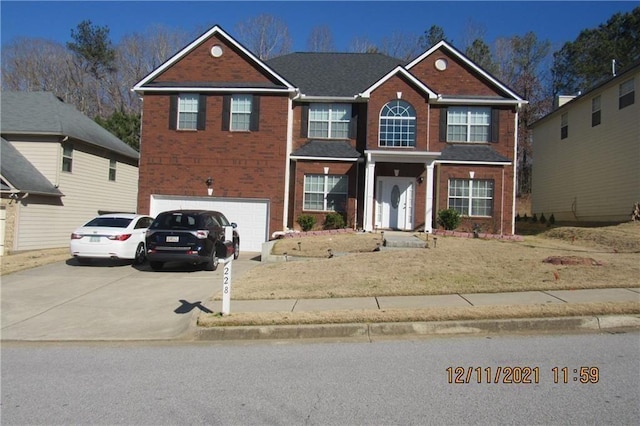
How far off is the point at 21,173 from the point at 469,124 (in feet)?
60.8

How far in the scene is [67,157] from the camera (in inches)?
851

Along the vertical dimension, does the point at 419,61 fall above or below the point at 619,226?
above

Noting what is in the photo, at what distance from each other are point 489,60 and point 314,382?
41991 millimetres

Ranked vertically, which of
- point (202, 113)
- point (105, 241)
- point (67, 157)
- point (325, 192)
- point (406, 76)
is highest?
point (406, 76)

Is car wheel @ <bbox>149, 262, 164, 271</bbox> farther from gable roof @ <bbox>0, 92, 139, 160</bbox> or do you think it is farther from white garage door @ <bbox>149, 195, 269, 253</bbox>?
gable roof @ <bbox>0, 92, 139, 160</bbox>

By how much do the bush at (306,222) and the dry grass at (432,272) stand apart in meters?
4.01

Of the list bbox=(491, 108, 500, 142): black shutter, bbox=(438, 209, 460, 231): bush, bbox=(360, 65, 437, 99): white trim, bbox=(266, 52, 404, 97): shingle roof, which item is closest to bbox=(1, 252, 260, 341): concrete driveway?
bbox=(438, 209, 460, 231): bush

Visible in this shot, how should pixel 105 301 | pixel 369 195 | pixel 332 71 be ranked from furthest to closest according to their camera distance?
pixel 332 71, pixel 369 195, pixel 105 301

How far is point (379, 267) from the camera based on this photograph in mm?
11328

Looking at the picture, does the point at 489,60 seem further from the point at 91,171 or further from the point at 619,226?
the point at 91,171

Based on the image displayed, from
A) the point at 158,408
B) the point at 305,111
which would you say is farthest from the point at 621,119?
the point at 158,408

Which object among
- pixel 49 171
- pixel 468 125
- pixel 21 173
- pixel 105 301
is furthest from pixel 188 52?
pixel 105 301

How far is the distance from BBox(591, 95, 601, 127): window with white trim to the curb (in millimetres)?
18372

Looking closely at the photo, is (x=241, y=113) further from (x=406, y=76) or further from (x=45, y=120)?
(x=45, y=120)
